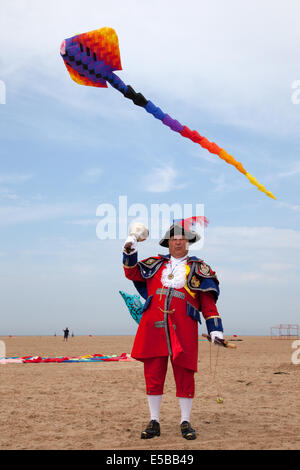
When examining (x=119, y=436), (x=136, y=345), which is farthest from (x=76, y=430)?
(x=136, y=345)

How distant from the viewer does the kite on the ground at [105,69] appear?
16.0 feet

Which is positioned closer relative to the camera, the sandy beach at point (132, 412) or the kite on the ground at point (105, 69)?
the sandy beach at point (132, 412)

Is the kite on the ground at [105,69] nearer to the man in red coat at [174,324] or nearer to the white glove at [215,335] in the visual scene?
the man in red coat at [174,324]

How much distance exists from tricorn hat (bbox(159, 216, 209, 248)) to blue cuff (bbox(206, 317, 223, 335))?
3.22ft

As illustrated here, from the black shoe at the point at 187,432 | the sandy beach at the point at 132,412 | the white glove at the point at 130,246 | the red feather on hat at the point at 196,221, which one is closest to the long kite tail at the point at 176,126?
the red feather on hat at the point at 196,221

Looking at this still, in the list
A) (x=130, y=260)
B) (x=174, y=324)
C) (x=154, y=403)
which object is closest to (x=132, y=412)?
(x=154, y=403)

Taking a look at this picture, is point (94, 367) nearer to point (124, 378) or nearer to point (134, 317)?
point (124, 378)

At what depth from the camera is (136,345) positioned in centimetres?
503

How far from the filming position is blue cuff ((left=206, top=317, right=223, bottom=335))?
16.2 ft

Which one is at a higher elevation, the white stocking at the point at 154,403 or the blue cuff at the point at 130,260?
the blue cuff at the point at 130,260

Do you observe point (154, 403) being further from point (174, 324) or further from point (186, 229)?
point (186, 229)

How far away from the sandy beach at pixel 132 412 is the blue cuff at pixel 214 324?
1.66ft

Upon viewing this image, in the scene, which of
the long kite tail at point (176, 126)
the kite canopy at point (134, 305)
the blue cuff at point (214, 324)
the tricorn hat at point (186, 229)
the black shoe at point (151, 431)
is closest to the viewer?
the black shoe at point (151, 431)

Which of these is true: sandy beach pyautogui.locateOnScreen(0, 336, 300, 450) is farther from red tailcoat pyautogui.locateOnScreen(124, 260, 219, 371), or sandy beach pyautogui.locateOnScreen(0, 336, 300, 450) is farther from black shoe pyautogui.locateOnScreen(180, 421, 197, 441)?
red tailcoat pyautogui.locateOnScreen(124, 260, 219, 371)
